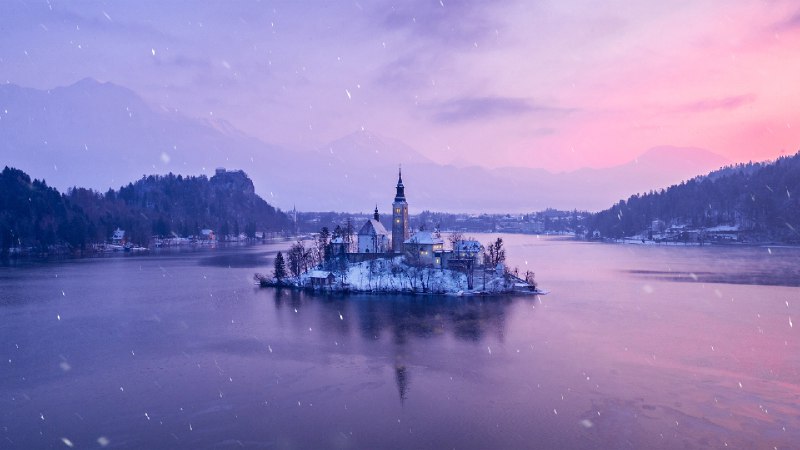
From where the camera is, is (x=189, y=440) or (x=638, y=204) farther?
(x=638, y=204)

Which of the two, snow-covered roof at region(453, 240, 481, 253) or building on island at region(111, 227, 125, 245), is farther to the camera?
building on island at region(111, 227, 125, 245)

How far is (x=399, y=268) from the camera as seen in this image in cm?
4097

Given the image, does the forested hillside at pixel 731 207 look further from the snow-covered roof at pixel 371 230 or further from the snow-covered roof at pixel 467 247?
the snow-covered roof at pixel 371 230

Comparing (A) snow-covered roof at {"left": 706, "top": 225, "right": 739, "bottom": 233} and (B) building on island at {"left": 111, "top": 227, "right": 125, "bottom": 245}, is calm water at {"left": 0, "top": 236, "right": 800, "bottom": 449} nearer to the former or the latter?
(B) building on island at {"left": 111, "top": 227, "right": 125, "bottom": 245}

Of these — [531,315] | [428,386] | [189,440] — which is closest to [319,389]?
[428,386]

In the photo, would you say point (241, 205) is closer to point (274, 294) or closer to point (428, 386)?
point (274, 294)

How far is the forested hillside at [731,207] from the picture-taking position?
9300cm

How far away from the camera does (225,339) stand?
25422mm

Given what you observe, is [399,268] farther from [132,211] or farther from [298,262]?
[132,211]

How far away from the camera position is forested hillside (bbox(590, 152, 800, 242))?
305ft

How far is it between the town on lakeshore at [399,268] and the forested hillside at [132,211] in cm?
5066

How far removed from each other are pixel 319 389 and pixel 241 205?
472ft

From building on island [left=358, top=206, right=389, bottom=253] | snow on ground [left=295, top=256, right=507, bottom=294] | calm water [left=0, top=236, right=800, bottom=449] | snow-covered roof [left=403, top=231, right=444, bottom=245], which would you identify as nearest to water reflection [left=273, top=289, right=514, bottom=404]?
calm water [left=0, top=236, right=800, bottom=449]

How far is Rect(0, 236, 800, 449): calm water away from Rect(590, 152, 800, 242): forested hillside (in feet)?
220
